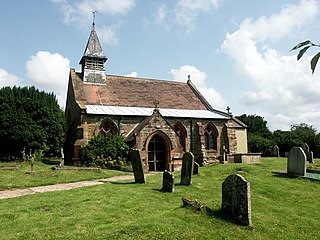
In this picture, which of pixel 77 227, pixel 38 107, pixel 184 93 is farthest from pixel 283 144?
pixel 77 227

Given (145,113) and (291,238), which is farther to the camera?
(145,113)

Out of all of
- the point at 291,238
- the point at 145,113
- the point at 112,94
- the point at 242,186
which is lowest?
the point at 291,238

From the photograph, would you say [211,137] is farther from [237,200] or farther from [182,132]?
[237,200]

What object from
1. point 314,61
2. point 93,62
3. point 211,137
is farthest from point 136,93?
point 314,61

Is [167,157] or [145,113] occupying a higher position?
[145,113]

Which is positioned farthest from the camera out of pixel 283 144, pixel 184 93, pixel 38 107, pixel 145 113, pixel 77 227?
pixel 283 144

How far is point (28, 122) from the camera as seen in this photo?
28.5 meters

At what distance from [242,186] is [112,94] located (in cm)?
2275

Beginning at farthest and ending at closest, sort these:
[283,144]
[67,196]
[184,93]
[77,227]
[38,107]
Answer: [283,144] → [184,93] → [38,107] → [67,196] → [77,227]

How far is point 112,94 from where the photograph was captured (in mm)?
30109

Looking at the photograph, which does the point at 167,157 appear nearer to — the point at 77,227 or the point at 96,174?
the point at 96,174

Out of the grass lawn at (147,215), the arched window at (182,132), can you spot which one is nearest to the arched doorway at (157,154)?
the arched window at (182,132)

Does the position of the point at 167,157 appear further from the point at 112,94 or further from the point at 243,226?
the point at 243,226

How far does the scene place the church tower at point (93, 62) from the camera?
31.1 meters
